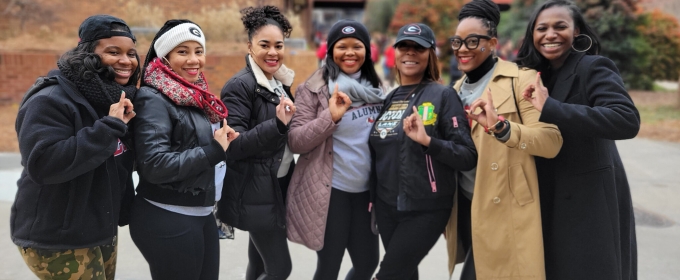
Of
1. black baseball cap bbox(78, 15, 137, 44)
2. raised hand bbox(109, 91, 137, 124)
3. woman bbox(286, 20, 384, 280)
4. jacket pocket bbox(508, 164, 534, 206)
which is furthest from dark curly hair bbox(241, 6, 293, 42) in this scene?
jacket pocket bbox(508, 164, 534, 206)

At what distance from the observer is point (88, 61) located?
2.30 m

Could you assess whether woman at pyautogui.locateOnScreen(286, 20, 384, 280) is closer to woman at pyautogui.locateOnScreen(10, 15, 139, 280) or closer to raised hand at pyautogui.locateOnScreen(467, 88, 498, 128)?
raised hand at pyautogui.locateOnScreen(467, 88, 498, 128)

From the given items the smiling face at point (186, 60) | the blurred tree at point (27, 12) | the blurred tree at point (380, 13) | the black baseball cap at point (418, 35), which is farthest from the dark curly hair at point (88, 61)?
the blurred tree at point (380, 13)

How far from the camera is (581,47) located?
109 inches

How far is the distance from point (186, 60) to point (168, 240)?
88 centimetres

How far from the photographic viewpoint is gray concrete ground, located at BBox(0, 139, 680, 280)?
4.30m

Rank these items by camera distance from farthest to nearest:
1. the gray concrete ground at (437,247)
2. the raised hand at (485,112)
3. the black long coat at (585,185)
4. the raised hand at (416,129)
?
1. the gray concrete ground at (437,247)
2. the raised hand at (416,129)
3. the raised hand at (485,112)
4. the black long coat at (585,185)

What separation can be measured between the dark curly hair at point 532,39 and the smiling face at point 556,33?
0.10 feet

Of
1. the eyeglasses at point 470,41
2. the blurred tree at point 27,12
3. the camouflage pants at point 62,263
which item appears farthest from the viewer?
the blurred tree at point 27,12

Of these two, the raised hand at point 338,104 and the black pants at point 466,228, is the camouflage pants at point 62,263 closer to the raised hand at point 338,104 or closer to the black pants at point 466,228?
the raised hand at point 338,104

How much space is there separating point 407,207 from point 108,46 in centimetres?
173

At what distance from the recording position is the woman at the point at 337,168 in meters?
3.11

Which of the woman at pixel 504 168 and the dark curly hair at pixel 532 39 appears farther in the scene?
the dark curly hair at pixel 532 39

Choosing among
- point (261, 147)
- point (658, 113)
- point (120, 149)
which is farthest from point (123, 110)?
point (658, 113)
